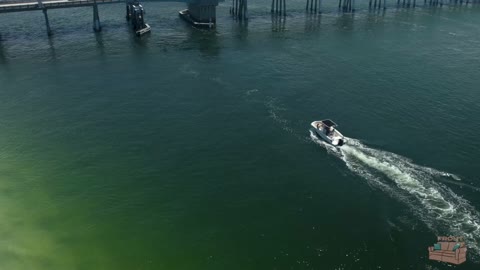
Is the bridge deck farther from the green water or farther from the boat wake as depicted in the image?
the boat wake

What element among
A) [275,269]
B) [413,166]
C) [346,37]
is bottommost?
[275,269]

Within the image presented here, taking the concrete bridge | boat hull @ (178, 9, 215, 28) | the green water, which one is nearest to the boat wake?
the green water

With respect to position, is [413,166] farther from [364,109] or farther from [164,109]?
[164,109]

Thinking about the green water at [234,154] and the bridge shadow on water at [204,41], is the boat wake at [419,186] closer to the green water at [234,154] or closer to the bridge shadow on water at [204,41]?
the green water at [234,154]

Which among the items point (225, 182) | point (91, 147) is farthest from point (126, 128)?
point (225, 182)

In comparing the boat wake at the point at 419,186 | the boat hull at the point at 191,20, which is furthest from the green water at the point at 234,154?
the boat hull at the point at 191,20

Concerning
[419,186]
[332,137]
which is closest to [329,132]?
[332,137]

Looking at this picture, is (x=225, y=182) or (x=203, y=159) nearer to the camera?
(x=225, y=182)
